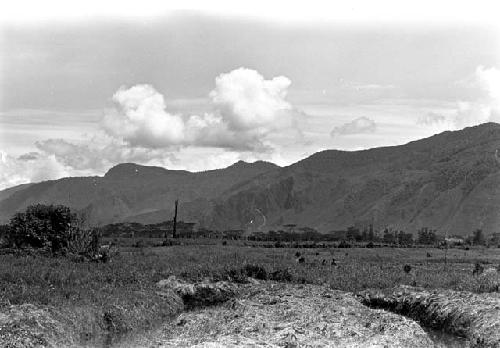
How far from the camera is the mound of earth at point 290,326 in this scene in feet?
72.2

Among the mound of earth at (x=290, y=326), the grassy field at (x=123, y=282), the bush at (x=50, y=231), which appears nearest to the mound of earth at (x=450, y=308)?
the mound of earth at (x=290, y=326)

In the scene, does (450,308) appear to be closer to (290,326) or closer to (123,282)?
(290,326)

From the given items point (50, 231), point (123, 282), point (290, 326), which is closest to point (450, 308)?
point (290, 326)

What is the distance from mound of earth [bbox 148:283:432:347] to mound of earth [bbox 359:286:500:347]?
2.18 meters

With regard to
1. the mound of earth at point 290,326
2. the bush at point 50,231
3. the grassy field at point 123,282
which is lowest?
the mound of earth at point 290,326

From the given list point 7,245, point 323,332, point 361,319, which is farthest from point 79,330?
point 7,245

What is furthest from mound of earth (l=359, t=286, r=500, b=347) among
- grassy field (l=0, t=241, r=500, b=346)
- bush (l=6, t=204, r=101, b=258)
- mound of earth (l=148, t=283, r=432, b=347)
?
bush (l=6, t=204, r=101, b=258)

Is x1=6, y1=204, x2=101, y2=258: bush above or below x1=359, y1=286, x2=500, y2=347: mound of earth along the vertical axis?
above

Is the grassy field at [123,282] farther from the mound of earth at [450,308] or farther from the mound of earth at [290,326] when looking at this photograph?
the mound of earth at [450,308]

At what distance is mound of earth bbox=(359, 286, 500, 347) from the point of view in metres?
23.9

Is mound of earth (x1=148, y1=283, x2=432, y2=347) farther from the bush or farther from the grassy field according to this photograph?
the bush

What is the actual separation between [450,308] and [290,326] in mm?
8767

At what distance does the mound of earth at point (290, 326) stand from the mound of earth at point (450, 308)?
2181mm

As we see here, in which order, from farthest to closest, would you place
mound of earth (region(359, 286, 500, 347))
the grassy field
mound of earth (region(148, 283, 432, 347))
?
the grassy field < mound of earth (region(359, 286, 500, 347)) < mound of earth (region(148, 283, 432, 347))
